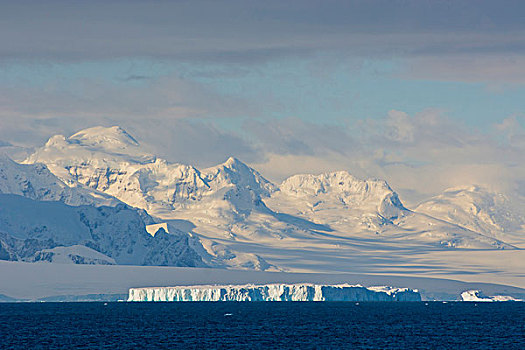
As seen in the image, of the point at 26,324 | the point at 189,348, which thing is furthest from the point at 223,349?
the point at 26,324

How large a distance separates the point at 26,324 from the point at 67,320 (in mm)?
15504

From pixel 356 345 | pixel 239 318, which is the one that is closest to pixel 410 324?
pixel 239 318

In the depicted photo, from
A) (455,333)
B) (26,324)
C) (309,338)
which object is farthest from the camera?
(26,324)

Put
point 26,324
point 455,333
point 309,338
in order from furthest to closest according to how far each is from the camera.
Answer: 1. point 26,324
2. point 455,333
3. point 309,338

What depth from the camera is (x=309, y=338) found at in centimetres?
13775

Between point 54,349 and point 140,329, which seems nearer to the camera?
point 54,349

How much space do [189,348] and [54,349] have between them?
53.1 ft

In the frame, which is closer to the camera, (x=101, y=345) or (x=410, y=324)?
(x=101, y=345)

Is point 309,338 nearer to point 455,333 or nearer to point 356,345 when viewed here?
point 356,345

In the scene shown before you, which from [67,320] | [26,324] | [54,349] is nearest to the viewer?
[54,349]

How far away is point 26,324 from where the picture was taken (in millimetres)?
171000

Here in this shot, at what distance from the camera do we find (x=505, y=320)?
19362 cm

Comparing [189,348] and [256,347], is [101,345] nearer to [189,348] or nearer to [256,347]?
[189,348]

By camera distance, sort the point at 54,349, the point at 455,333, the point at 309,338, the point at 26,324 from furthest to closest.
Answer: the point at 26,324, the point at 455,333, the point at 309,338, the point at 54,349
